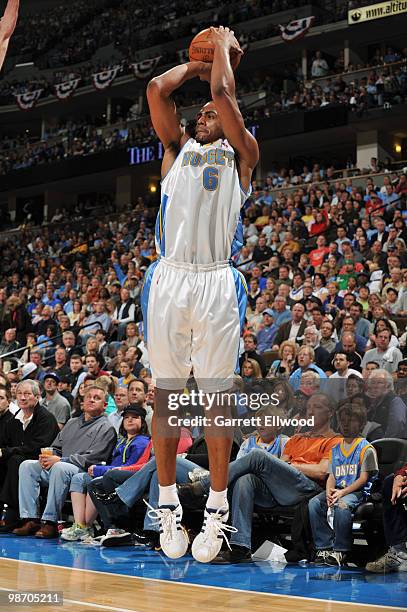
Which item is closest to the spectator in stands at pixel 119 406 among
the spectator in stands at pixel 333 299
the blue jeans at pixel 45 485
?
the blue jeans at pixel 45 485

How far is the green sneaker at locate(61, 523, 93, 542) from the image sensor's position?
650 cm

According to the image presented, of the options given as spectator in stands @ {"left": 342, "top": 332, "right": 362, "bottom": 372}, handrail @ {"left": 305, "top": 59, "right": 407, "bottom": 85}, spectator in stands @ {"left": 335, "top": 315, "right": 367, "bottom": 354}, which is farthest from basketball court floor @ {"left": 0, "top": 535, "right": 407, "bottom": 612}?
handrail @ {"left": 305, "top": 59, "right": 407, "bottom": 85}

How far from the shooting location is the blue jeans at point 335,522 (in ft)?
17.1

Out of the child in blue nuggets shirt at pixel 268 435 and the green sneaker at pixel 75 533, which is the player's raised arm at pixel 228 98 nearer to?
the child in blue nuggets shirt at pixel 268 435

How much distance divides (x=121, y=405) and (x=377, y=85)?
44.0 feet

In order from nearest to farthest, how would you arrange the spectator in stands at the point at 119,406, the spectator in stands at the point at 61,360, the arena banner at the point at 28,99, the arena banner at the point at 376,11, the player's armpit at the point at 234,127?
the player's armpit at the point at 234,127 < the spectator in stands at the point at 119,406 < the spectator in stands at the point at 61,360 < the arena banner at the point at 376,11 < the arena banner at the point at 28,99

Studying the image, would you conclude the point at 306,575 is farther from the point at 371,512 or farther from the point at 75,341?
the point at 75,341

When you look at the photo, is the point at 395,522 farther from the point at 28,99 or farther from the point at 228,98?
the point at 28,99

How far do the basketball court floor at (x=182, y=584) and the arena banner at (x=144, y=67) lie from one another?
19.6 meters

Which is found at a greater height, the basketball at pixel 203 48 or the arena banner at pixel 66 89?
the arena banner at pixel 66 89

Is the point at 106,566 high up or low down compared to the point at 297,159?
down

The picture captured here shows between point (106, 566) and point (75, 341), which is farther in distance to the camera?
point (75, 341)

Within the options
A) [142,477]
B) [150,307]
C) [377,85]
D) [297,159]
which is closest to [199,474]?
[142,477]

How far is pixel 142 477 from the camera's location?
609 centimetres
